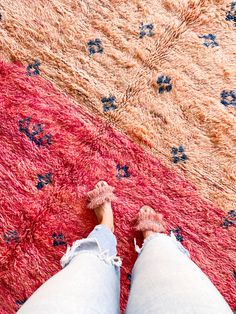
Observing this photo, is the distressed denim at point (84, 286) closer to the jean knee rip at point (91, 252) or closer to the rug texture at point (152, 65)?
the jean knee rip at point (91, 252)

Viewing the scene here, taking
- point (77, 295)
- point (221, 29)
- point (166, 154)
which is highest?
point (221, 29)

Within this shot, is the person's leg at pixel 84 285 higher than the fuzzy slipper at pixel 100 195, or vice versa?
the fuzzy slipper at pixel 100 195

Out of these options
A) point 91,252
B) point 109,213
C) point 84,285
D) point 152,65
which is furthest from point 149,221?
point 152,65

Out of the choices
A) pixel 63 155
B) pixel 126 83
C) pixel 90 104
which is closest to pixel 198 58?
pixel 126 83

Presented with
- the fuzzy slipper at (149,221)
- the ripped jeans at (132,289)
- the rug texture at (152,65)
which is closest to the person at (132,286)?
the ripped jeans at (132,289)

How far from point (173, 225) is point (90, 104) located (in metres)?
0.47

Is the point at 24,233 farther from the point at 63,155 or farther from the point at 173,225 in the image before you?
the point at 173,225

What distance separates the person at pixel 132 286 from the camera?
1.75 feet

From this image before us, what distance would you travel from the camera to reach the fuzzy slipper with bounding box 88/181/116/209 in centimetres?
95

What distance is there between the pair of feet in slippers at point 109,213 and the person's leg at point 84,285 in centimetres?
12

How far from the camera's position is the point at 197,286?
583 millimetres

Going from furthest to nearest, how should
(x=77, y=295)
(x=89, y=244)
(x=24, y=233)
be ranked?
(x=24, y=233) < (x=89, y=244) < (x=77, y=295)

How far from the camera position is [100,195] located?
0.95 m

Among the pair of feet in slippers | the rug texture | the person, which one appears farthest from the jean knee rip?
the rug texture
